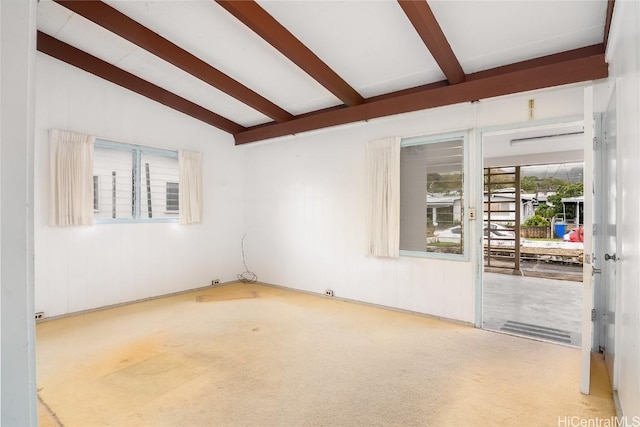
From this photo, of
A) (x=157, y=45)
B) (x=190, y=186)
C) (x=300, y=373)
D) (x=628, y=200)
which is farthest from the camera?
(x=190, y=186)

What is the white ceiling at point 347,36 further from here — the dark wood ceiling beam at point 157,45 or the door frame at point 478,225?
the door frame at point 478,225

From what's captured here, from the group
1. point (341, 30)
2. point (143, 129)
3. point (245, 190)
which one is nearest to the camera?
point (341, 30)

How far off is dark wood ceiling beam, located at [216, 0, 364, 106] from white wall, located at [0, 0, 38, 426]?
2.50m

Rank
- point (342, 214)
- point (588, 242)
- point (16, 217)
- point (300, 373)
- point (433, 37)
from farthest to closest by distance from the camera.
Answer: point (342, 214) < point (433, 37) < point (300, 373) < point (588, 242) < point (16, 217)

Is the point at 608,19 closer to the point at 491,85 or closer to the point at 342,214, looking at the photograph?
the point at 491,85

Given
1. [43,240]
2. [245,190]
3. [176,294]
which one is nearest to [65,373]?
[43,240]

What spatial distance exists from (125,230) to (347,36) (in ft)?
13.0

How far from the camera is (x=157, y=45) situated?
355cm

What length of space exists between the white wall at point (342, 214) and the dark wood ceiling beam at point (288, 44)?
784 mm

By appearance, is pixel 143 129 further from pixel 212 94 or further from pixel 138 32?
pixel 138 32

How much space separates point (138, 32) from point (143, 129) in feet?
5.87

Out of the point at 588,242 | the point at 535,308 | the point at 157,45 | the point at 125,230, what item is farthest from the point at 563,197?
the point at 125,230

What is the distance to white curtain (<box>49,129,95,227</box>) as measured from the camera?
13.0 ft

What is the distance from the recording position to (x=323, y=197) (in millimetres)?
5227
